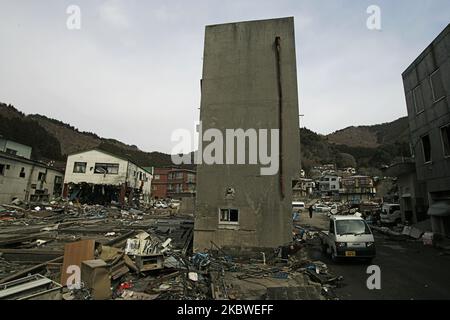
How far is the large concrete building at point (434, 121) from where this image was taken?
14.4m

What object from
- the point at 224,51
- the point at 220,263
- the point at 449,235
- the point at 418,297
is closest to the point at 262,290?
the point at 220,263

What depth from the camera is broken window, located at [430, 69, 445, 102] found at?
48.6ft

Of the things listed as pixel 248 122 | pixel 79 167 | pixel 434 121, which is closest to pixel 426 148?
pixel 434 121

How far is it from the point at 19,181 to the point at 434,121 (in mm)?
40764

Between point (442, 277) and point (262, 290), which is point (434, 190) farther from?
point (262, 290)

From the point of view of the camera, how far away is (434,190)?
15.7 m

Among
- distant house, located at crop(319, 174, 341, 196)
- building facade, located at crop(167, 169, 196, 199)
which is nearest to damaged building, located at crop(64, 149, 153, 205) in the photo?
building facade, located at crop(167, 169, 196, 199)

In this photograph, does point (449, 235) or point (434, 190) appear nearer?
point (449, 235)

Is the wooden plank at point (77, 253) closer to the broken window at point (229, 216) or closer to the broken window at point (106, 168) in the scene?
the broken window at point (229, 216)

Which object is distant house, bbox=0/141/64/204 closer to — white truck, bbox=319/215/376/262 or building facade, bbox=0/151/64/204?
building facade, bbox=0/151/64/204

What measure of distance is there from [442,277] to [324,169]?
345 ft

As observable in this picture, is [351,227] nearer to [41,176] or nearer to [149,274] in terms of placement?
[149,274]

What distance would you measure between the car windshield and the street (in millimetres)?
1226

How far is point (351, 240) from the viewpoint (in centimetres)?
1015
